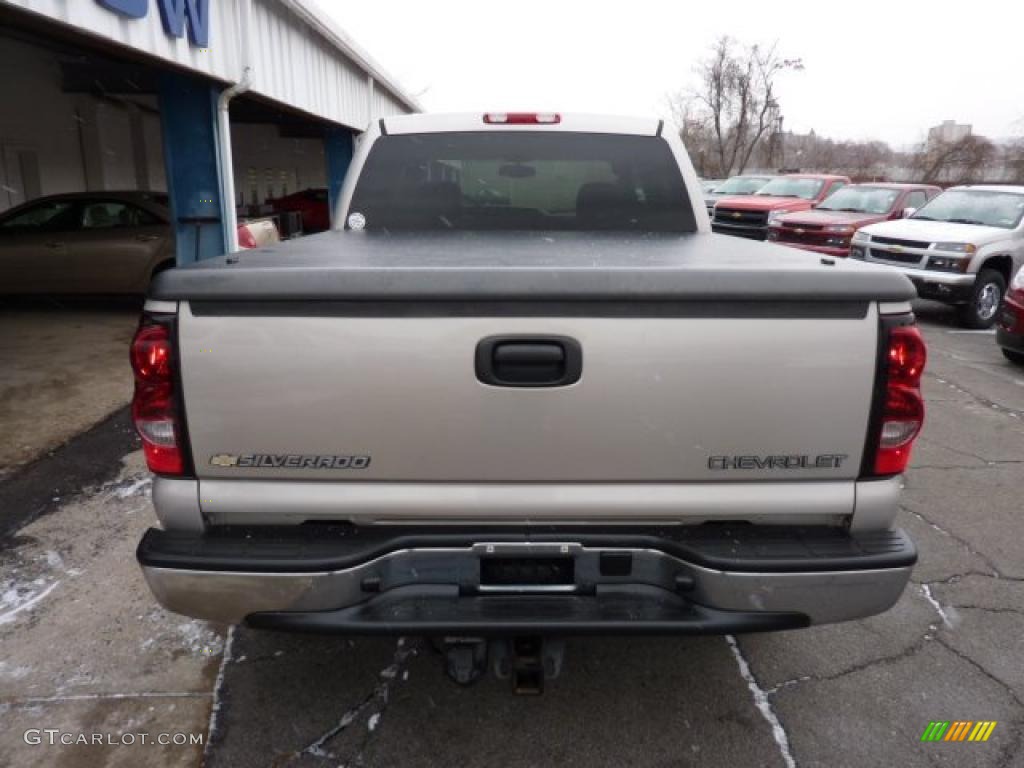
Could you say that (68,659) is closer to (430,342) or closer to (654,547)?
(430,342)

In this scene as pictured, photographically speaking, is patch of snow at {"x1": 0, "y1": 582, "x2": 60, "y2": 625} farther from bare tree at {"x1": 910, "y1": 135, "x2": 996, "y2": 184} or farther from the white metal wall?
bare tree at {"x1": 910, "y1": 135, "x2": 996, "y2": 184}

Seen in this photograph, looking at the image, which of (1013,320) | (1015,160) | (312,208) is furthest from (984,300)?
(1015,160)

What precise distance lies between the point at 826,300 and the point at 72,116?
1678 cm

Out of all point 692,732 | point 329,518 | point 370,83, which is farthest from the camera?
point 370,83

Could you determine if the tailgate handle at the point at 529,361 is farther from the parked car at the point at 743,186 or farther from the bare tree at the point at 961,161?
the bare tree at the point at 961,161

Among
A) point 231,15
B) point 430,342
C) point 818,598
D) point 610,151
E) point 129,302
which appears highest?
point 231,15

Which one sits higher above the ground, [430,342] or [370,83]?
[370,83]

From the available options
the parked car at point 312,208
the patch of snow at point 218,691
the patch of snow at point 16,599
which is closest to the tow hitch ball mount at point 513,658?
the patch of snow at point 218,691

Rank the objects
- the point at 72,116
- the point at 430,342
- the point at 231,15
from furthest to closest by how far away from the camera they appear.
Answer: the point at 72,116, the point at 231,15, the point at 430,342

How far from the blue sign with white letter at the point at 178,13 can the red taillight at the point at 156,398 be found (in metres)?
4.66

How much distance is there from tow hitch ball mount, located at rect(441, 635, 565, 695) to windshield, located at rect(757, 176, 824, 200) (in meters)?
16.5

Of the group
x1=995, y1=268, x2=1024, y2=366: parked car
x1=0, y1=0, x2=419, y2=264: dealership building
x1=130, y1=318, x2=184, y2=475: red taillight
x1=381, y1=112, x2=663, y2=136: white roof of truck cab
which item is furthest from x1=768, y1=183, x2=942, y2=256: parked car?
x1=130, y1=318, x2=184, y2=475: red taillight

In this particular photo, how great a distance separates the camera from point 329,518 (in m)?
2.22

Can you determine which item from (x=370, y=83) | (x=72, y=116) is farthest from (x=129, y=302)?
(x=370, y=83)
